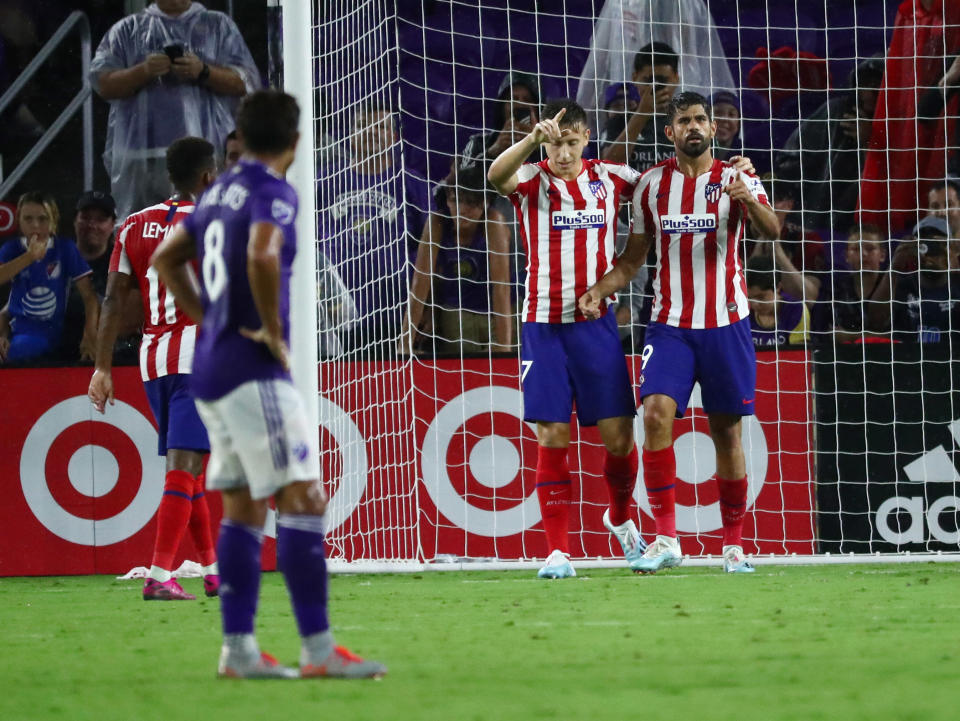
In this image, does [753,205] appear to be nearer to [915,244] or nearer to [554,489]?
[554,489]

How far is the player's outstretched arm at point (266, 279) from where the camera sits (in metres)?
3.67

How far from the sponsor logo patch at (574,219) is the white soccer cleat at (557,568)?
4.96 feet

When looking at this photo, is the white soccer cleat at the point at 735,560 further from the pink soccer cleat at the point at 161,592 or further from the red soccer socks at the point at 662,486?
the pink soccer cleat at the point at 161,592

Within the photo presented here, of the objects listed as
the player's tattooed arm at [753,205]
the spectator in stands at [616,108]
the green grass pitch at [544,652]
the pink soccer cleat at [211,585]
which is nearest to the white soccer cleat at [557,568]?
the green grass pitch at [544,652]

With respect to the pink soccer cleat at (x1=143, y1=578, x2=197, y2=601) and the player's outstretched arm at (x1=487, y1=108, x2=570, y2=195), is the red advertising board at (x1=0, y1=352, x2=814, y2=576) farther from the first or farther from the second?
the pink soccer cleat at (x1=143, y1=578, x2=197, y2=601)

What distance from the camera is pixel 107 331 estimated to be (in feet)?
21.3

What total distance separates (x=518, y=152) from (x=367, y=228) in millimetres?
2071

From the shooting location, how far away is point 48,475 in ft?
27.4

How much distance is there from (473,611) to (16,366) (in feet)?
13.0

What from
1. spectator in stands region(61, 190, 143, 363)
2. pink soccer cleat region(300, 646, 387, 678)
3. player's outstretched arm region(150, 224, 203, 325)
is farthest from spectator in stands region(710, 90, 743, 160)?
pink soccer cleat region(300, 646, 387, 678)

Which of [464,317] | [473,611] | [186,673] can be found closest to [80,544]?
[464,317]

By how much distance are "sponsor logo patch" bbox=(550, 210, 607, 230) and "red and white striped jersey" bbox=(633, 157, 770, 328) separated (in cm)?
23

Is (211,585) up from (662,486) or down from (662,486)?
down

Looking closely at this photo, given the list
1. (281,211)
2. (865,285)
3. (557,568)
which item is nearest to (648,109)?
(865,285)
